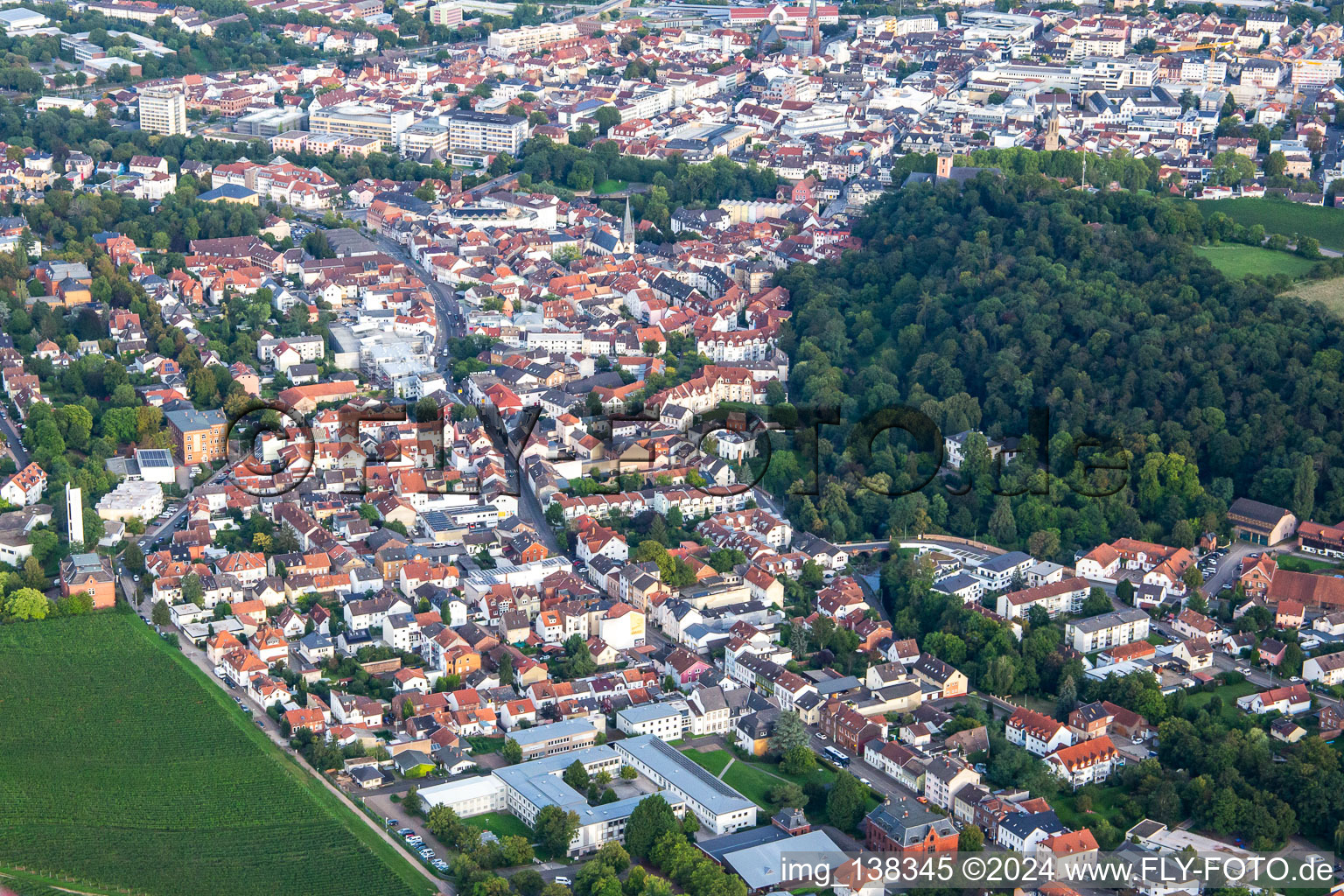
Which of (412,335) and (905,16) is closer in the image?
(412,335)

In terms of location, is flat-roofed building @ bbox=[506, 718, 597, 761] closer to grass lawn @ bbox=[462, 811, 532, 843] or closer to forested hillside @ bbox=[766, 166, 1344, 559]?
grass lawn @ bbox=[462, 811, 532, 843]

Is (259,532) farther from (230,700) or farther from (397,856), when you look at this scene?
(397,856)

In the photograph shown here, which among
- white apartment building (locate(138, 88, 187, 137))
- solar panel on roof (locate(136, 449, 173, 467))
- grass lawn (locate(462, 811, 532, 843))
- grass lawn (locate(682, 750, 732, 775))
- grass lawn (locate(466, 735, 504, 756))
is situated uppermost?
white apartment building (locate(138, 88, 187, 137))

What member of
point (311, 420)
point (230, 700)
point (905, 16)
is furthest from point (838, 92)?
point (230, 700)

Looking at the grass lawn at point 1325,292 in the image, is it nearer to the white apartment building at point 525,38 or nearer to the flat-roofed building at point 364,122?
the flat-roofed building at point 364,122

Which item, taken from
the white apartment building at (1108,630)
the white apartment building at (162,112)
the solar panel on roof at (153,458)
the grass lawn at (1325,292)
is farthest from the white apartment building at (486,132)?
the white apartment building at (1108,630)

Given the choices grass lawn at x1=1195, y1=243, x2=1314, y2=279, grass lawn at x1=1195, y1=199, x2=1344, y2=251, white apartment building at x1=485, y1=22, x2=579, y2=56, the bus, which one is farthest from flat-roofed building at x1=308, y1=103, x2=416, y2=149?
the bus
